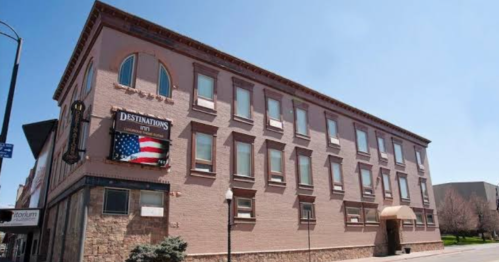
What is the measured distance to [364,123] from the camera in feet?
109

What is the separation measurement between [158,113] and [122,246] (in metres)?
6.79

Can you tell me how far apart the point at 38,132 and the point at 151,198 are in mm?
19110

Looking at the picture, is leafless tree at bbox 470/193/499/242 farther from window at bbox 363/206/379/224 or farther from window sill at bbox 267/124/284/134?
window sill at bbox 267/124/284/134

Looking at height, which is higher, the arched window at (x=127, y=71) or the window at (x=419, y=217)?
the arched window at (x=127, y=71)

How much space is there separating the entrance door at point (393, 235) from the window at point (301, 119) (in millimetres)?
12291

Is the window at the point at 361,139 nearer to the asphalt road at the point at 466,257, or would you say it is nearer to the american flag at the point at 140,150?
the asphalt road at the point at 466,257

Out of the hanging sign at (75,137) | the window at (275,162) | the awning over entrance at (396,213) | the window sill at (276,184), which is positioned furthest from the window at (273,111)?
the awning over entrance at (396,213)

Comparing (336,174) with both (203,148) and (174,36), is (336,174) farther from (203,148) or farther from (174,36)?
(174,36)

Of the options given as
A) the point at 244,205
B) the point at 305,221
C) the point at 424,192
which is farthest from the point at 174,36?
the point at 424,192

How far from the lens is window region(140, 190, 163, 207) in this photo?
56.9ft

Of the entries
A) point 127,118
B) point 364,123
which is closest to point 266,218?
point 127,118

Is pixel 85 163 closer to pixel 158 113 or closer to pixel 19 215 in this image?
pixel 158 113

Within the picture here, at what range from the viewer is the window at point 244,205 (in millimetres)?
20562

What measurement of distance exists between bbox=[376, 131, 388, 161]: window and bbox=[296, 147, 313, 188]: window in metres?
11.0
